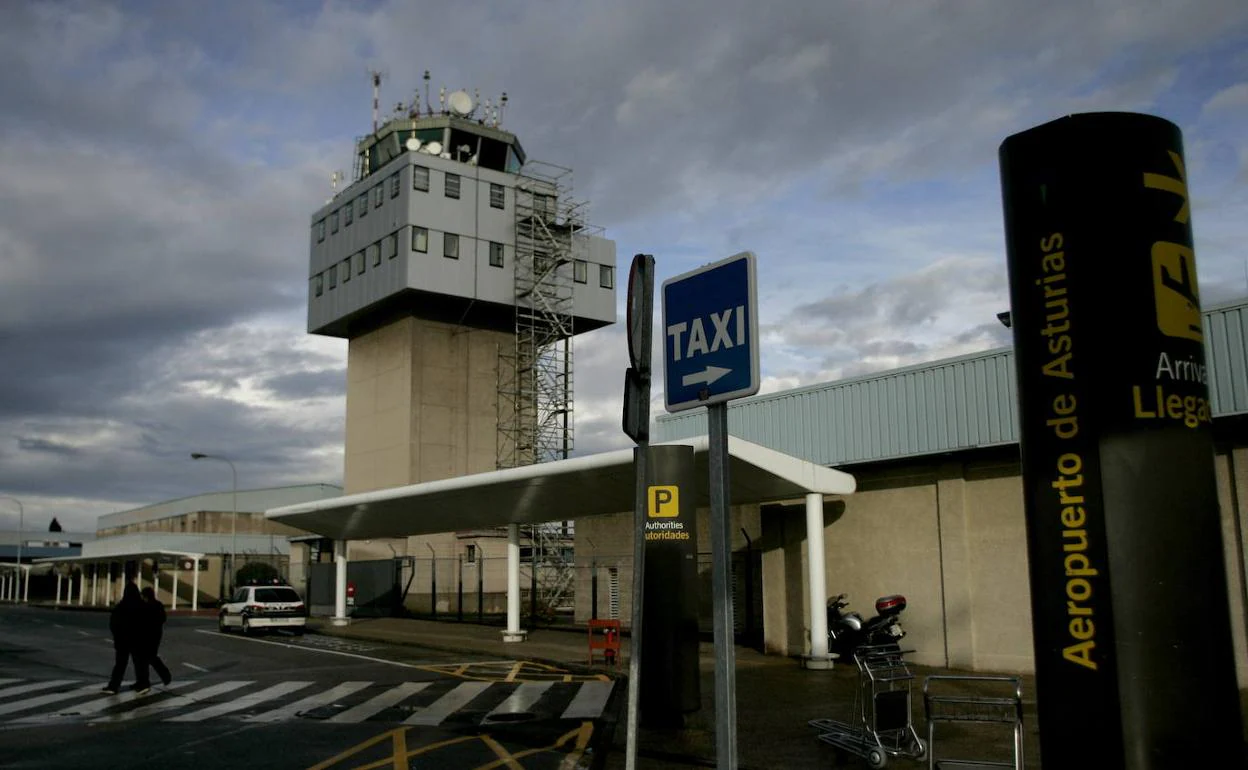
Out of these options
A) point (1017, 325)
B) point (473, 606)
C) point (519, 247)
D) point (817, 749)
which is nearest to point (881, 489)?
point (817, 749)

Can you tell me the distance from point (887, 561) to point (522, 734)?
9756 millimetres

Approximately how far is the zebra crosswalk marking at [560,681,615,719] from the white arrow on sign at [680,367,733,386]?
9283 mm

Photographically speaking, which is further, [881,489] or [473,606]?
[473,606]

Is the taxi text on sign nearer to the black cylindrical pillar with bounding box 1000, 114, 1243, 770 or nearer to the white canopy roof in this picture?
the black cylindrical pillar with bounding box 1000, 114, 1243, 770

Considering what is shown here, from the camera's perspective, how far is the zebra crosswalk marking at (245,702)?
14219 mm

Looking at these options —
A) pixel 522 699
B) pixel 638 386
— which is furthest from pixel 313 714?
pixel 638 386

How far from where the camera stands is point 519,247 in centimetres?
6150

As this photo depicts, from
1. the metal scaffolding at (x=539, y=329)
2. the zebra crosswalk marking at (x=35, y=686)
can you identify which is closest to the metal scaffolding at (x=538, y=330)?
the metal scaffolding at (x=539, y=329)

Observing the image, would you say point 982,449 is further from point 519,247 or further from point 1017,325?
point 519,247

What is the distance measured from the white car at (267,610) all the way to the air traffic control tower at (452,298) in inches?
921

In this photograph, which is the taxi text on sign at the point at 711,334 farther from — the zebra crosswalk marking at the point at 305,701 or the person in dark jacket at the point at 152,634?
the person in dark jacket at the point at 152,634

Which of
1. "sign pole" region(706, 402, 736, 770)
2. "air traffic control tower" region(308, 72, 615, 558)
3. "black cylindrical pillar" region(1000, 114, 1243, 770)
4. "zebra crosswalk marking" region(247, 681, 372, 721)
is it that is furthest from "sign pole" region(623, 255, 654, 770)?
"air traffic control tower" region(308, 72, 615, 558)

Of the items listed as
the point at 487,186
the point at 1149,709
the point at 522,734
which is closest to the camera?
the point at 1149,709

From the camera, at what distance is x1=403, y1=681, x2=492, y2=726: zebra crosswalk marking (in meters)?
13.6
